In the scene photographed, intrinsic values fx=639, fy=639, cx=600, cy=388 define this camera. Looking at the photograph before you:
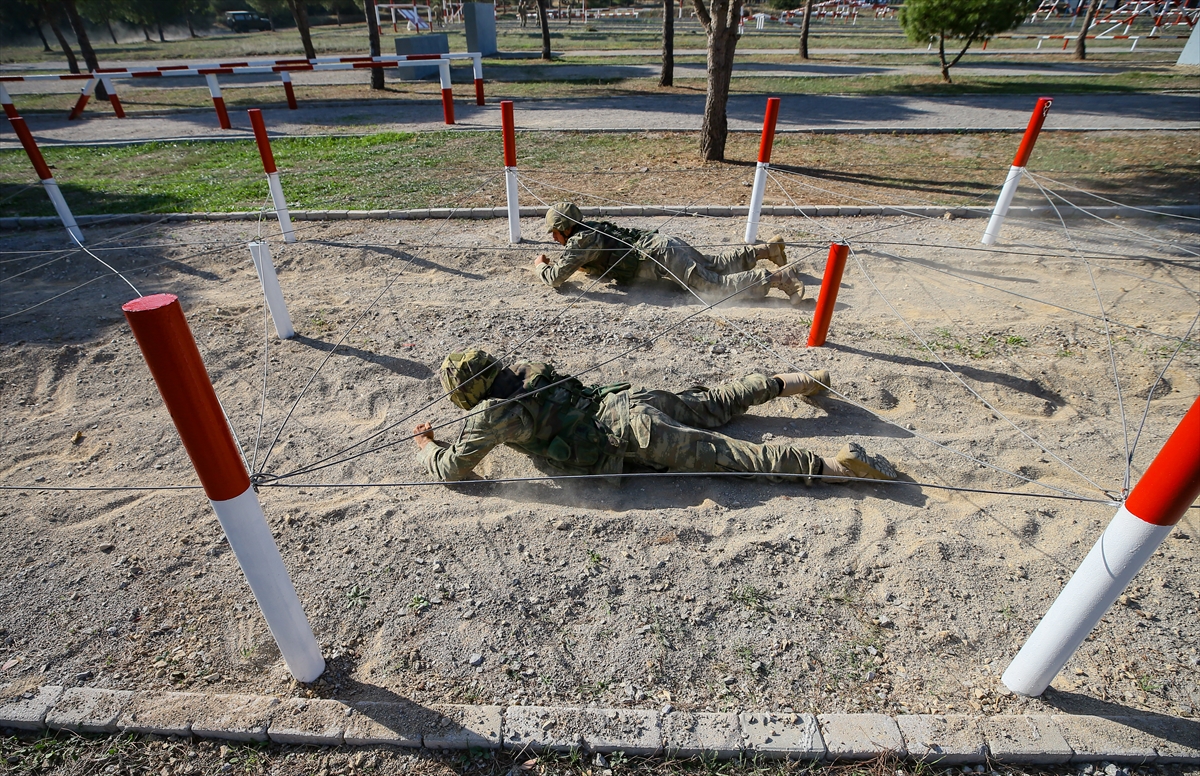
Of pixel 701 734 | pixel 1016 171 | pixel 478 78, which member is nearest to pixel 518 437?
pixel 701 734

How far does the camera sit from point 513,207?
6.94 metres

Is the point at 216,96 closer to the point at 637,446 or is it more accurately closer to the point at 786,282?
the point at 786,282

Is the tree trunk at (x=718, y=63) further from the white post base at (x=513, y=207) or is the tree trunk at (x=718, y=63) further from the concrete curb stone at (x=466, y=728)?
the concrete curb stone at (x=466, y=728)

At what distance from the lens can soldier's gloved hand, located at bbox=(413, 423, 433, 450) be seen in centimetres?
385

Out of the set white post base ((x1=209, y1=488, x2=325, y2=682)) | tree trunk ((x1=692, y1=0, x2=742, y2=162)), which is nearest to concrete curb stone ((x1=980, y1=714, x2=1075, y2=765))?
white post base ((x1=209, y1=488, x2=325, y2=682))

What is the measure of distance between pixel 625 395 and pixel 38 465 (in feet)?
12.3

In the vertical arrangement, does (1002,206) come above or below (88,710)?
above

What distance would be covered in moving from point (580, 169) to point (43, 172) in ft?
20.8

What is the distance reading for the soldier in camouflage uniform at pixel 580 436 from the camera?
11.4ft

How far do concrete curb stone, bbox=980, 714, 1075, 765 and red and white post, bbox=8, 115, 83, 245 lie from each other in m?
8.23

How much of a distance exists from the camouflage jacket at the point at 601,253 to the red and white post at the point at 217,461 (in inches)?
156

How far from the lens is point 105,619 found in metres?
2.98

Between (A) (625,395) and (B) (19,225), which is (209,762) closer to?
(A) (625,395)

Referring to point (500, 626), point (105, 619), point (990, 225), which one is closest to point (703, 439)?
point (500, 626)
